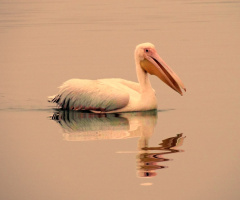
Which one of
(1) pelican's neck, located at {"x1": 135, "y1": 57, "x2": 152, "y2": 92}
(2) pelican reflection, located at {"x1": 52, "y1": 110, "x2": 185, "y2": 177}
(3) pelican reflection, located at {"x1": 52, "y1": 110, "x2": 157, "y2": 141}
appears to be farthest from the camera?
(1) pelican's neck, located at {"x1": 135, "y1": 57, "x2": 152, "y2": 92}

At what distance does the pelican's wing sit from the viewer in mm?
10406

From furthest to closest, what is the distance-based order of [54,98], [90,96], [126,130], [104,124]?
[54,98], [90,96], [104,124], [126,130]

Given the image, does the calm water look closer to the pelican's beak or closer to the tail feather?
the tail feather

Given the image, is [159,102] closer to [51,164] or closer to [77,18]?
[51,164]

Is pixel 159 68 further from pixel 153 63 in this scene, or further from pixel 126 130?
pixel 126 130

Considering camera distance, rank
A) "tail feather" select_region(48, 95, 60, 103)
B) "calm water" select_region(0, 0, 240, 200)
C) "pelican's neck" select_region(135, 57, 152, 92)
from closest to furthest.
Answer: "calm water" select_region(0, 0, 240, 200)
"pelican's neck" select_region(135, 57, 152, 92)
"tail feather" select_region(48, 95, 60, 103)

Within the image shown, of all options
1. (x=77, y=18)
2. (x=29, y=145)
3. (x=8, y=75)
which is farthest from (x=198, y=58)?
(x=77, y=18)

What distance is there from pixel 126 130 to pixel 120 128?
0.14 meters

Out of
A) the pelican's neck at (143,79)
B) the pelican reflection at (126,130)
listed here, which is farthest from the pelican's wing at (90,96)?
the pelican's neck at (143,79)

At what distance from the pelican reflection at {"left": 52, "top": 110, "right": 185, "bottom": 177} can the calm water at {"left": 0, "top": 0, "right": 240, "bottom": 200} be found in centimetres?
1

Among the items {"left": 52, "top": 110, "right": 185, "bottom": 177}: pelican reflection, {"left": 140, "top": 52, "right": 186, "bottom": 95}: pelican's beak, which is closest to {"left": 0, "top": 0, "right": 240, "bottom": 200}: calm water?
{"left": 52, "top": 110, "right": 185, "bottom": 177}: pelican reflection

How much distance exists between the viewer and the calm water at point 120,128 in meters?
7.49

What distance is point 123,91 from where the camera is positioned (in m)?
10.5

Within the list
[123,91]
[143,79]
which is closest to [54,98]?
[123,91]
